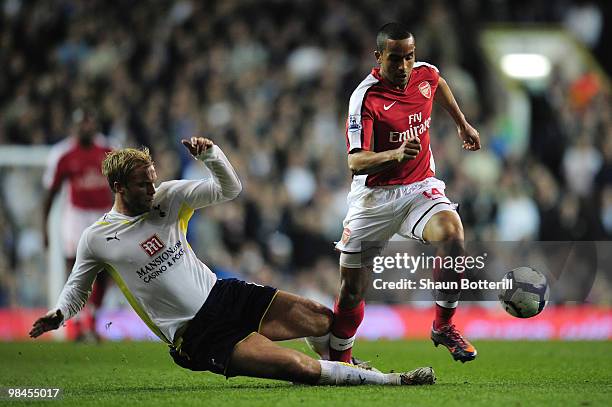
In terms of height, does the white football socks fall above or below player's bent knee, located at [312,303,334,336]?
below

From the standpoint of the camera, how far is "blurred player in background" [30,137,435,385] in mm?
6832

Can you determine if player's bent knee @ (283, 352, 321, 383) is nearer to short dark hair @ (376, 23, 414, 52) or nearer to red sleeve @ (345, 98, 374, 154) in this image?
red sleeve @ (345, 98, 374, 154)

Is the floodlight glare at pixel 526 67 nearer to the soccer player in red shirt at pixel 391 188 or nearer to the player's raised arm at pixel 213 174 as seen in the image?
the soccer player in red shirt at pixel 391 188

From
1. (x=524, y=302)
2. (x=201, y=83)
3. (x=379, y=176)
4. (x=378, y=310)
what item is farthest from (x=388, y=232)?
(x=201, y=83)

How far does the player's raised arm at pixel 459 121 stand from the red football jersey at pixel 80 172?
15.6ft

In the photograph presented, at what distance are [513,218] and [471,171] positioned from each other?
1.16 metres

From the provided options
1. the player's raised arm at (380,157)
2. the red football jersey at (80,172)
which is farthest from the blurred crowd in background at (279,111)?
the player's raised arm at (380,157)

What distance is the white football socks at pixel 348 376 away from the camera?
23.1ft

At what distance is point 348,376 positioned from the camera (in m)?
7.09

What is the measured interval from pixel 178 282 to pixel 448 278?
1869 millimetres

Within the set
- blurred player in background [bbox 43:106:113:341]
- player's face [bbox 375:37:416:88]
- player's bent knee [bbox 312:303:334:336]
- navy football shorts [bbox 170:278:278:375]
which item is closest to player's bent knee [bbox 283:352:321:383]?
navy football shorts [bbox 170:278:278:375]

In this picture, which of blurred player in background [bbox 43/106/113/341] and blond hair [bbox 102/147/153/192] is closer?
blond hair [bbox 102/147/153/192]

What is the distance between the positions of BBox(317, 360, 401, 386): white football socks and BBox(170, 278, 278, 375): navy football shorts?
0.53 m

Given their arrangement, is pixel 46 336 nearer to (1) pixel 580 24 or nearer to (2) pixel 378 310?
(2) pixel 378 310
